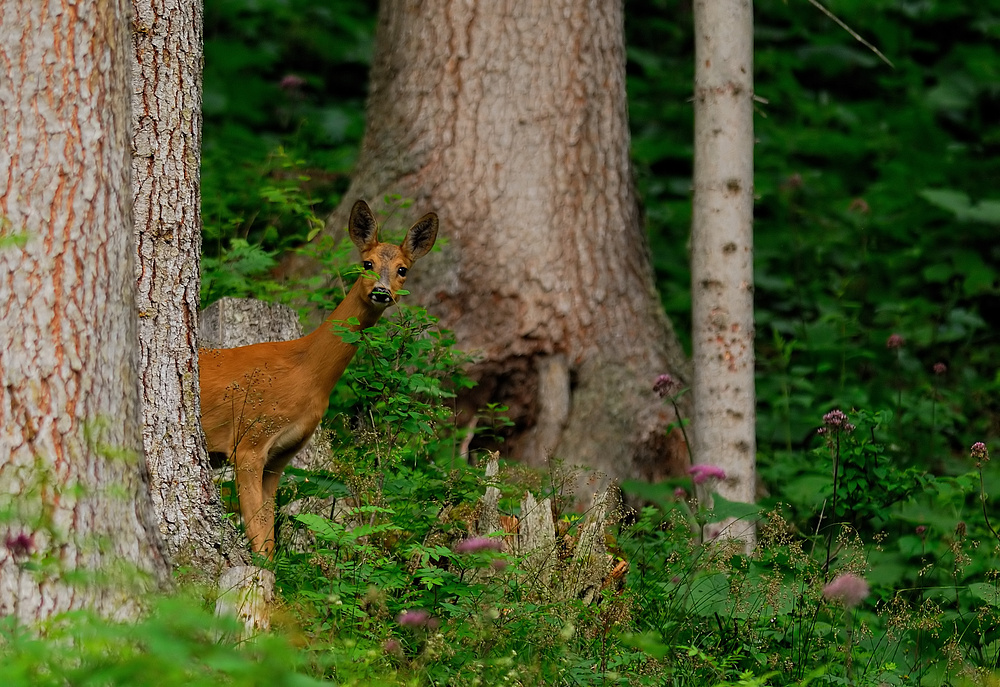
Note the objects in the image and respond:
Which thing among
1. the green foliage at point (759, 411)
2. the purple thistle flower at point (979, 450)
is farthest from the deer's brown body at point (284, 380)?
the purple thistle flower at point (979, 450)

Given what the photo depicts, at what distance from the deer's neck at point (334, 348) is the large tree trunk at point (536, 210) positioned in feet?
4.57

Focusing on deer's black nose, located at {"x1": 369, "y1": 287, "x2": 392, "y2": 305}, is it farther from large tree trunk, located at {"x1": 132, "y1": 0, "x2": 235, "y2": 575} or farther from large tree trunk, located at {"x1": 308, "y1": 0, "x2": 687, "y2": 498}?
large tree trunk, located at {"x1": 308, "y1": 0, "x2": 687, "y2": 498}

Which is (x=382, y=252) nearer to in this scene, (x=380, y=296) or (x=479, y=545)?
(x=380, y=296)

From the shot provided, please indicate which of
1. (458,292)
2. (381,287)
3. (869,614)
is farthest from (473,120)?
(869,614)

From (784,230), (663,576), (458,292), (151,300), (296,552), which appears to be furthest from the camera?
(784,230)

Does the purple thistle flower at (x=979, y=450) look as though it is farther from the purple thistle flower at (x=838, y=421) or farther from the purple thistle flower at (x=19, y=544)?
the purple thistle flower at (x=19, y=544)

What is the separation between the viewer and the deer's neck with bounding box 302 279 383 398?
17.2 feet

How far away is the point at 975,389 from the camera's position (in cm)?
868

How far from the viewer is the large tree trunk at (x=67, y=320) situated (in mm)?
3062

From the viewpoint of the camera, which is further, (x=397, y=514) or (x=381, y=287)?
(x=381, y=287)

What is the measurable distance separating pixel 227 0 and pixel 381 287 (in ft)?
26.1

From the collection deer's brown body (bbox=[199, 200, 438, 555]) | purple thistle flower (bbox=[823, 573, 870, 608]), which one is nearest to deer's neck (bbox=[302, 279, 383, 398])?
deer's brown body (bbox=[199, 200, 438, 555])

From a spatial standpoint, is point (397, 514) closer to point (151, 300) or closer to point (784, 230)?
point (151, 300)

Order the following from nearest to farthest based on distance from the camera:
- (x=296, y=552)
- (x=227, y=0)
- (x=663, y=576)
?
1. (x=663, y=576)
2. (x=296, y=552)
3. (x=227, y=0)
